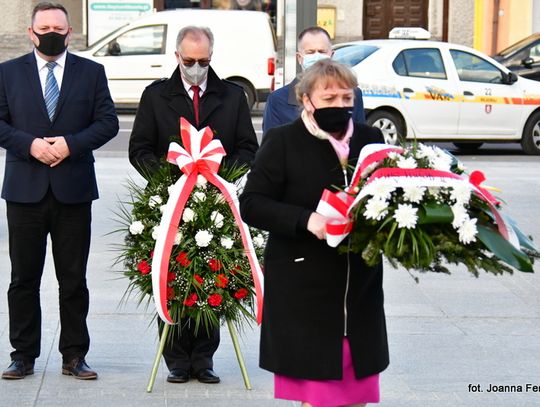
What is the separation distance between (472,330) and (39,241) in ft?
9.22

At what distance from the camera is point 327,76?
168 inches

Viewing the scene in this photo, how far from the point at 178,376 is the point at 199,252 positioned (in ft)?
2.28

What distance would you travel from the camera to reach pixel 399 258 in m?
3.99

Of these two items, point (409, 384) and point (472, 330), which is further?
point (472, 330)

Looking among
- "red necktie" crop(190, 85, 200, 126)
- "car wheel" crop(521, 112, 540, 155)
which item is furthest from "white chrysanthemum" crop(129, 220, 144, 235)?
"car wheel" crop(521, 112, 540, 155)

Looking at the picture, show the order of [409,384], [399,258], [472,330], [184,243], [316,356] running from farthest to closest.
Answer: [472,330]
[409,384]
[184,243]
[316,356]
[399,258]

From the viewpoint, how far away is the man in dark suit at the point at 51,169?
19.6ft

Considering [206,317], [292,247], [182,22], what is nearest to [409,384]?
[206,317]

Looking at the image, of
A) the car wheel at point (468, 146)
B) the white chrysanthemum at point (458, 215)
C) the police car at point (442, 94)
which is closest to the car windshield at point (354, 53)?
the police car at point (442, 94)

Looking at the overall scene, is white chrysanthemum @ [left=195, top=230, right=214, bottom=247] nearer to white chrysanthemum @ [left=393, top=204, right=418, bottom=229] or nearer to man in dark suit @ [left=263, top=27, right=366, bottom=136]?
man in dark suit @ [left=263, top=27, right=366, bottom=136]

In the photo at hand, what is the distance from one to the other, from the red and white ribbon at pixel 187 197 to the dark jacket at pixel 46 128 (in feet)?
1.72

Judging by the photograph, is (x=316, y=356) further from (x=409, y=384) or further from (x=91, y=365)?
(x=91, y=365)

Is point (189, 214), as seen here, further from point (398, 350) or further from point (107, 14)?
point (107, 14)

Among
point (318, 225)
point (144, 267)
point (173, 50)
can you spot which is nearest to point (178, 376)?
point (144, 267)
